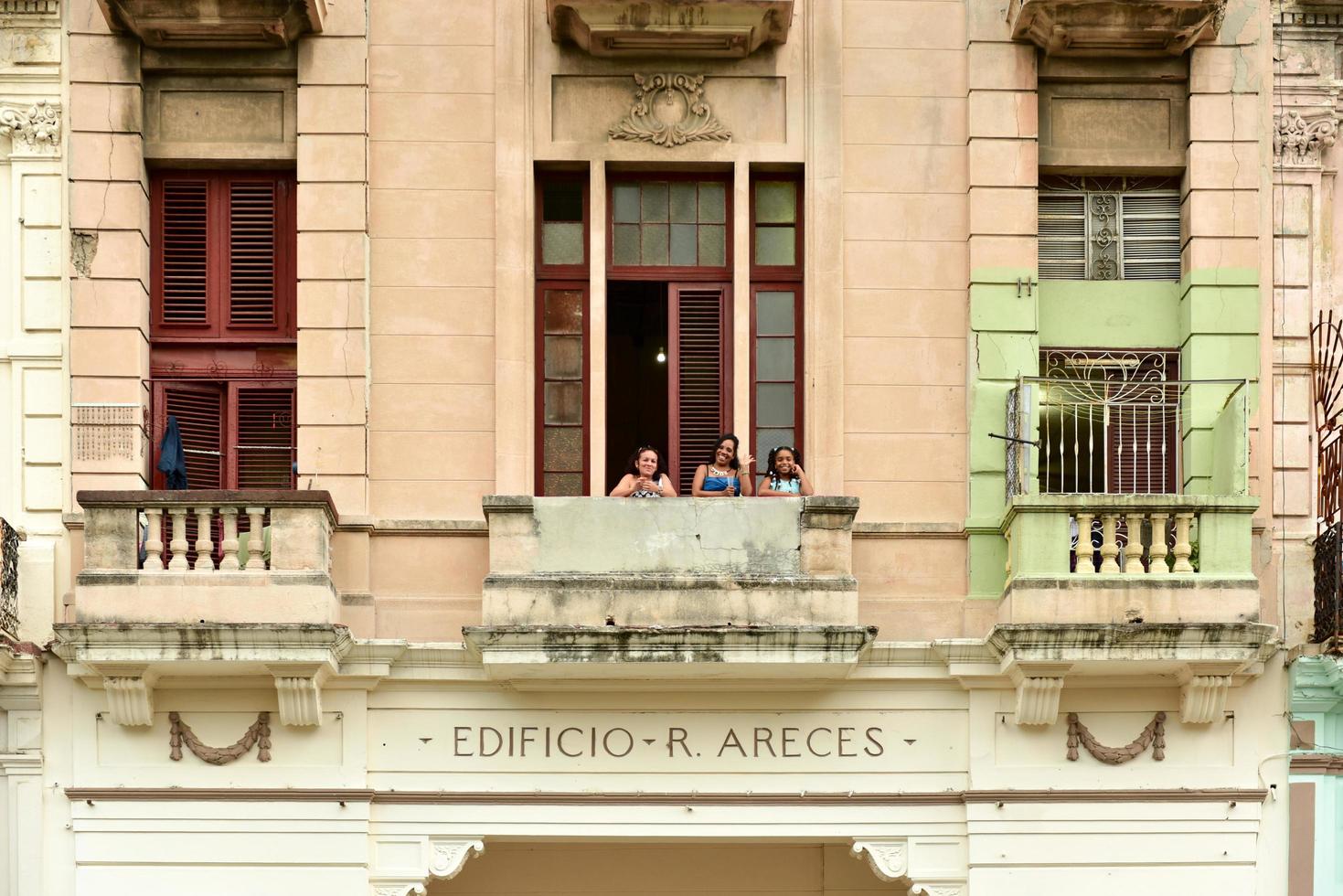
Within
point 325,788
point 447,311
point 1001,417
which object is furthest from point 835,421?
point 325,788

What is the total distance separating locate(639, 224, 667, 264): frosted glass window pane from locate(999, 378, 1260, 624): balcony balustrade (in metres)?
2.76

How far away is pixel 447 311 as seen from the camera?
19.3 meters

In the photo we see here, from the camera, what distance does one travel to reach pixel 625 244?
65.0 feet

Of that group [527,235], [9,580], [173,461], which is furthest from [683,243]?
[9,580]

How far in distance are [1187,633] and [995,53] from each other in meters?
4.44

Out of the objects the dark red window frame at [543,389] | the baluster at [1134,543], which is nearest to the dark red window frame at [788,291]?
the dark red window frame at [543,389]

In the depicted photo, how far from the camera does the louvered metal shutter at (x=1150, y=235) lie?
65.1 feet

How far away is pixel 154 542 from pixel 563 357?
3304 millimetres

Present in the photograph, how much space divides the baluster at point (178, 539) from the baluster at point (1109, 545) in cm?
611

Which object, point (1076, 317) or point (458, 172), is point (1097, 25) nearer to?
point (1076, 317)

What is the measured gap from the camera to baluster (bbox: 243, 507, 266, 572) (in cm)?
1838

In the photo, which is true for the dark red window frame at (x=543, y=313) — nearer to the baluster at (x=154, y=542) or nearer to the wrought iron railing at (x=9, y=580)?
the baluster at (x=154, y=542)

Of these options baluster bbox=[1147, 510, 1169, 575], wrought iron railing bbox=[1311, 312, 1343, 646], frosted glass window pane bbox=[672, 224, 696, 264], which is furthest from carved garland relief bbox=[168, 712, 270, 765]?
wrought iron railing bbox=[1311, 312, 1343, 646]

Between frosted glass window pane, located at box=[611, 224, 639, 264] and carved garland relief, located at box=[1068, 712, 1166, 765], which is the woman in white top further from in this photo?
carved garland relief, located at box=[1068, 712, 1166, 765]
